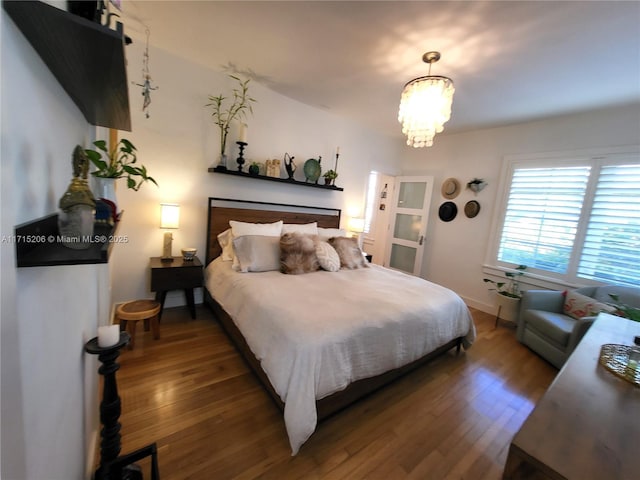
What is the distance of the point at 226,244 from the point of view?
289 cm

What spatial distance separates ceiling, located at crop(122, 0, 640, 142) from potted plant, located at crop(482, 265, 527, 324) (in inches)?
81.2

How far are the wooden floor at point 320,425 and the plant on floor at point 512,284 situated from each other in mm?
1201

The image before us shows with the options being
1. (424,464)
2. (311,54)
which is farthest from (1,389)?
(311,54)

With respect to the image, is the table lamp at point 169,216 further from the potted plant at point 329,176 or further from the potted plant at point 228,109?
the potted plant at point 329,176

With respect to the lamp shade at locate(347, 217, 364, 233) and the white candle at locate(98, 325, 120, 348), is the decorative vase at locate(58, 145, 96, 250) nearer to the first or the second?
the white candle at locate(98, 325, 120, 348)

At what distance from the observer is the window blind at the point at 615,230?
8.57 ft

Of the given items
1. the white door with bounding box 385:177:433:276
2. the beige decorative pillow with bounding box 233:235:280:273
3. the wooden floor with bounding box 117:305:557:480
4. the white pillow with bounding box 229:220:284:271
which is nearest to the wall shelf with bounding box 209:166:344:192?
the white pillow with bounding box 229:220:284:271

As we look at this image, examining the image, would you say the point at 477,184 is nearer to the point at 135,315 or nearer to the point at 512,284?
the point at 512,284

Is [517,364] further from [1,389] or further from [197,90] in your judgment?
[197,90]

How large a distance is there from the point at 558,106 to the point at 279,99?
10.8 ft

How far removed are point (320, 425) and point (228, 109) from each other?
127 inches

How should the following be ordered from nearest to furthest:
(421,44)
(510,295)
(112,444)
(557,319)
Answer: (112,444) < (421,44) < (557,319) < (510,295)

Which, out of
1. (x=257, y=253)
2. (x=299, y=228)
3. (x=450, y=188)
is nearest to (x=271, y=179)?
(x=299, y=228)

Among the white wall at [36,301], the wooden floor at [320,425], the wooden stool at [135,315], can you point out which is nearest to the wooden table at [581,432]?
the wooden floor at [320,425]
